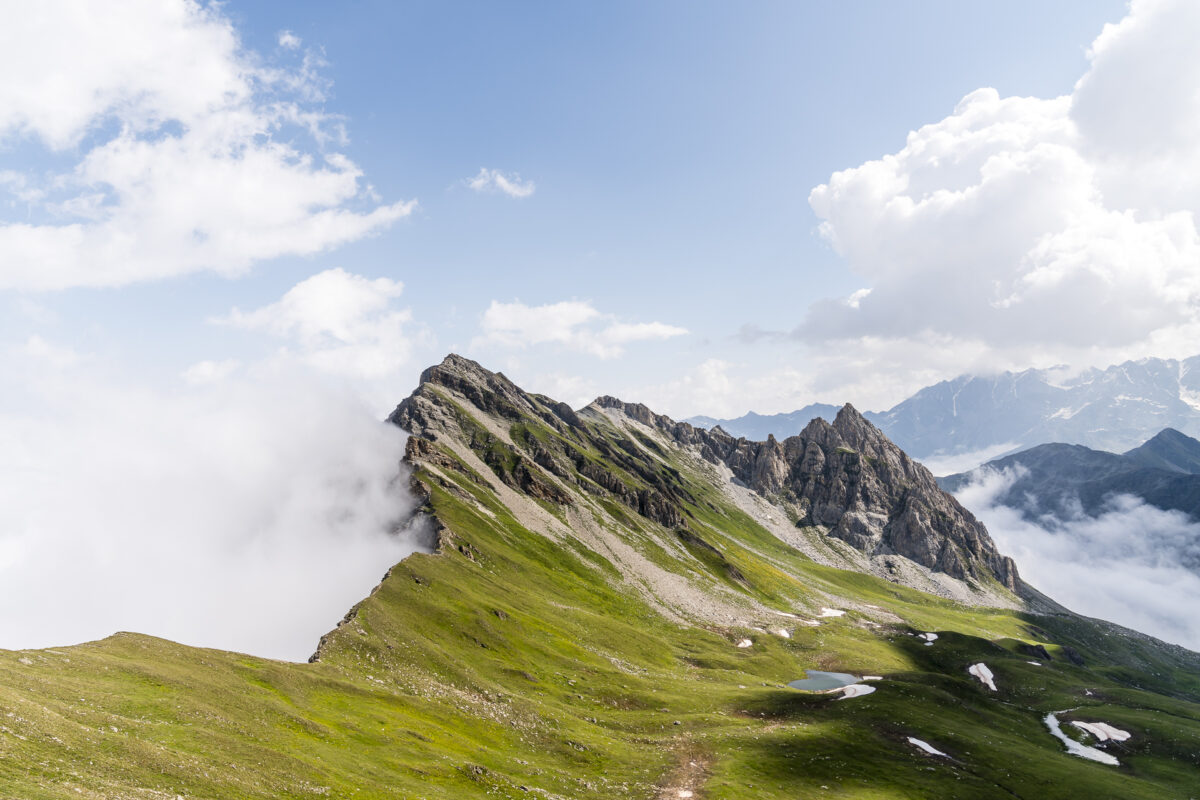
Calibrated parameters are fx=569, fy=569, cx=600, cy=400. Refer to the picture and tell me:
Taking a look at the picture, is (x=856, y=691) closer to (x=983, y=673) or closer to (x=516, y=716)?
(x=983, y=673)

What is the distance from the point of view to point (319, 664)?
252 ft

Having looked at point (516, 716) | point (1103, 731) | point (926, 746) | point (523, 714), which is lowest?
point (1103, 731)

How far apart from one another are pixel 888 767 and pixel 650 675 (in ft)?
166

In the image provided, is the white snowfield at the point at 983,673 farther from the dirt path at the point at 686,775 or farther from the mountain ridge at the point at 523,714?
the dirt path at the point at 686,775

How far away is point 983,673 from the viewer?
16762cm

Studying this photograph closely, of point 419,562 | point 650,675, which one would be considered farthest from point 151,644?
point 650,675

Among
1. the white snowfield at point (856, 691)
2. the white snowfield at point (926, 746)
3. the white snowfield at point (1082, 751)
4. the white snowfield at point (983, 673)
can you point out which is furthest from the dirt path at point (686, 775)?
the white snowfield at point (983, 673)

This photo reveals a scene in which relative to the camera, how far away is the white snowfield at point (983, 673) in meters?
161

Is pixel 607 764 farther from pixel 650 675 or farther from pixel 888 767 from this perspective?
pixel 650 675

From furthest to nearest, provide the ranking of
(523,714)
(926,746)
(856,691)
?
(856,691)
(926,746)
(523,714)

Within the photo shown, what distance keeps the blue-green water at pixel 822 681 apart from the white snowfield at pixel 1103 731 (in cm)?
4611

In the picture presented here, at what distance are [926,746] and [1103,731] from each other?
54.9 m

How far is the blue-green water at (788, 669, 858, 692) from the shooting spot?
5746 inches

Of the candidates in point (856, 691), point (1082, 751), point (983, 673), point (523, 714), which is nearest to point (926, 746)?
point (856, 691)
